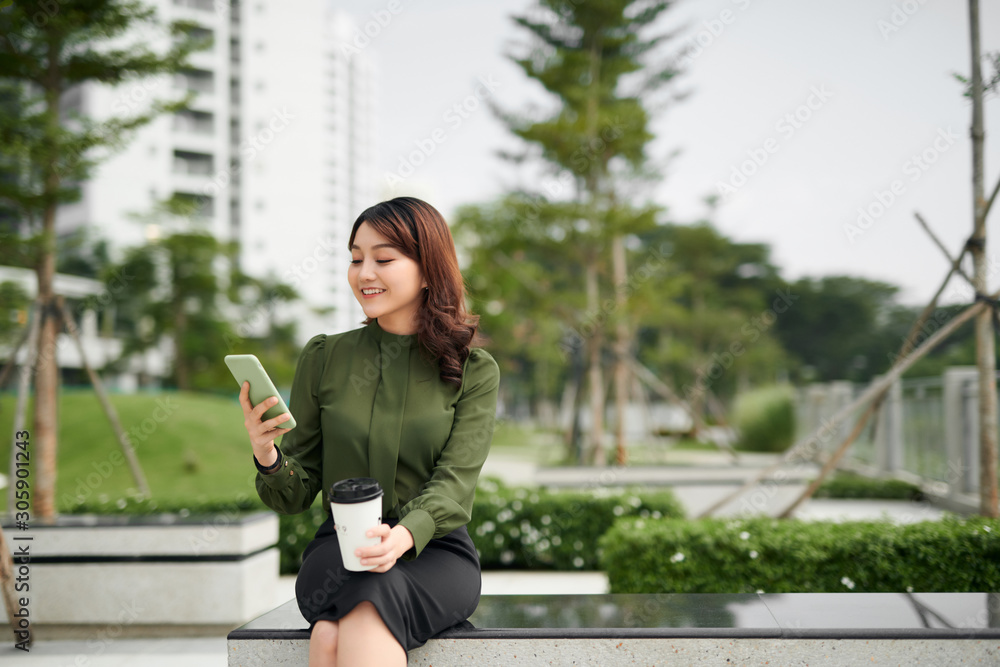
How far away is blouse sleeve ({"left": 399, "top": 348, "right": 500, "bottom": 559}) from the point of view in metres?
1.85

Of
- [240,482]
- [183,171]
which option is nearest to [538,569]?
[240,482]

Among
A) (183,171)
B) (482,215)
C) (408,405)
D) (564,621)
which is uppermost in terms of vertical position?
(183,171)

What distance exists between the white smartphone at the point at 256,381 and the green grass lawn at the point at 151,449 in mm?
8628

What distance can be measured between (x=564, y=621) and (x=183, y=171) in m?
39.7

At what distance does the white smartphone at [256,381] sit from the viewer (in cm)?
170

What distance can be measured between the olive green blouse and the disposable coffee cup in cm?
25

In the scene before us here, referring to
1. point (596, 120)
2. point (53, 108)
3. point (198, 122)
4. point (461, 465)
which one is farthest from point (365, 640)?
point (198, 122)

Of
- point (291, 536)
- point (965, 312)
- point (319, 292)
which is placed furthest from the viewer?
point (319, 292)

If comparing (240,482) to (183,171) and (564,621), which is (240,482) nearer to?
(564,621)

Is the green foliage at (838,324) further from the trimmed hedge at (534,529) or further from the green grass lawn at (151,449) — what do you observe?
the trimmed hedge at (534,529)

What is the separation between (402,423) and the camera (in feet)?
6.72

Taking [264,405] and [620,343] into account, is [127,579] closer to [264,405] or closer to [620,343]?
[264,405]

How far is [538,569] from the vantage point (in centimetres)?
606

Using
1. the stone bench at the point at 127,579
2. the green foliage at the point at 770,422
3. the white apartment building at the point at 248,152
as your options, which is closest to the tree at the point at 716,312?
the green foliage at the point at 770,422
